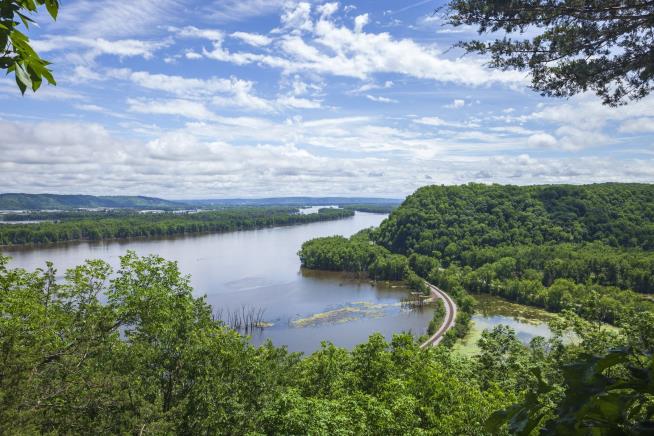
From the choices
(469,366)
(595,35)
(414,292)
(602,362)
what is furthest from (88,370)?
(414,292)

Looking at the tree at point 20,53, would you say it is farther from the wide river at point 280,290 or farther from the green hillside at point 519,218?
the green hillside at point 519,218

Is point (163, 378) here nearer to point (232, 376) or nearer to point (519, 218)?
point (232, 376)

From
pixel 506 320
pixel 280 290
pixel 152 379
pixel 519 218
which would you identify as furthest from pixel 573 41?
pixel 519 218

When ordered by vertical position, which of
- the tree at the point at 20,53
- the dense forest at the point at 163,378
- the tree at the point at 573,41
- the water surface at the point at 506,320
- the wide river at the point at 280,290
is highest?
the tree at the point at 573,41

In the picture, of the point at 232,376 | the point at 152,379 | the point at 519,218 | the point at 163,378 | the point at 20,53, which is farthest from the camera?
the point at 519,218

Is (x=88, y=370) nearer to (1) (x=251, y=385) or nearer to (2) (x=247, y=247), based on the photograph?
(1) (x=251, y=385)

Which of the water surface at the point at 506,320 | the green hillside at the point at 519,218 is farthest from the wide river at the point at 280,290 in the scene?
the green hillside at the point at 519,218

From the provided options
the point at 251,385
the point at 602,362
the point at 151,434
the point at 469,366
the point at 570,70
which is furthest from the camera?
the point at 469,366

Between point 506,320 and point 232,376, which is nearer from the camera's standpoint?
point 232,376

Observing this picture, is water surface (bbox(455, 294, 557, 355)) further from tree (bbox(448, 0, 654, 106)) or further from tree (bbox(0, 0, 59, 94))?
tree (bbox(0, 0, 59, 94))
